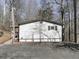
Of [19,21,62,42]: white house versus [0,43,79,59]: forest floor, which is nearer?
[0,43,79,59]: forest floor

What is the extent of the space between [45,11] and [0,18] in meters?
20.0

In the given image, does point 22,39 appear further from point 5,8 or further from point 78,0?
point 5,8

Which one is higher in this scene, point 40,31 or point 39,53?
point 40,31

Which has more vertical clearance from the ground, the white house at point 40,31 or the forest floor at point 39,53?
the white house at point 40,31

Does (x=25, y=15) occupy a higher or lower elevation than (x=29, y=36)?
higher

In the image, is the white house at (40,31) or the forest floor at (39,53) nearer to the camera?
the forest floor at (39,53)

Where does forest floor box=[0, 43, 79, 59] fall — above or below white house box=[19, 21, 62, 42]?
below

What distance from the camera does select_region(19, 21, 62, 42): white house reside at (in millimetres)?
42438

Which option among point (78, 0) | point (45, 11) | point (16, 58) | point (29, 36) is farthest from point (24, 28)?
point (16, 58)

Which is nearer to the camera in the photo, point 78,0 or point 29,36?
point 78,0

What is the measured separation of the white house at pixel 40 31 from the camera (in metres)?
42.4

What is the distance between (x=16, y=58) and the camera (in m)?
16.8

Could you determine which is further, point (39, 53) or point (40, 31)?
point (40, 31)

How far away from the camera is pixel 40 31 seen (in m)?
43.7
